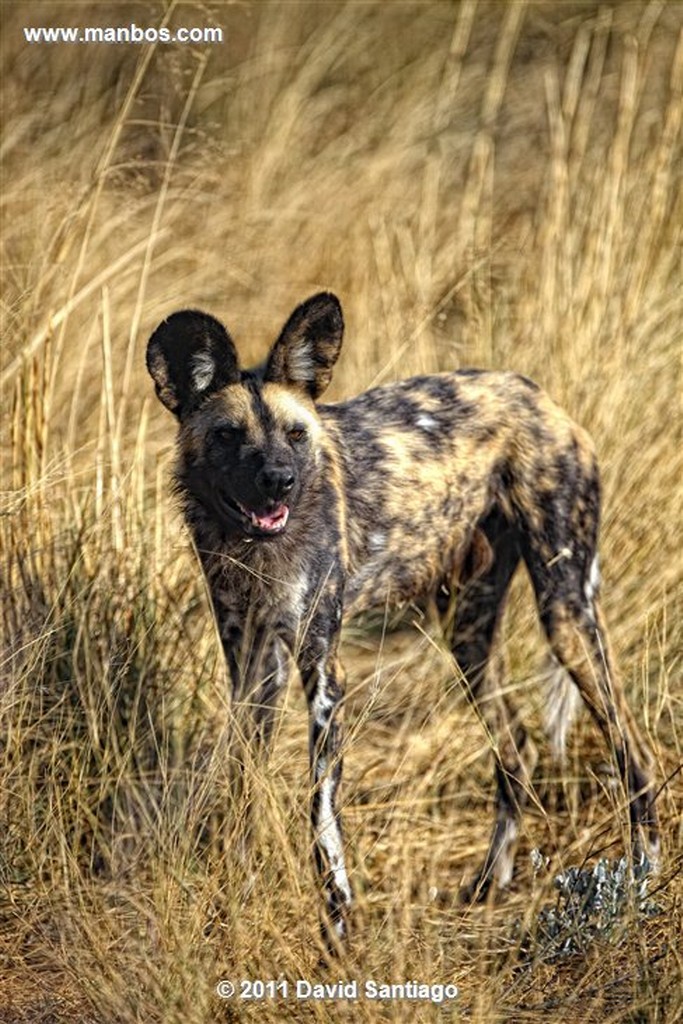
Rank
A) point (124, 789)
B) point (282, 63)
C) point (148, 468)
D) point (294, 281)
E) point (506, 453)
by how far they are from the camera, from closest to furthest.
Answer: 1. point (124, 789)
2. point (506, 453)
3. point (148, 468)
4. point (294, 281)
5. point (282, 63)

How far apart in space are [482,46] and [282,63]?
3.26 feet

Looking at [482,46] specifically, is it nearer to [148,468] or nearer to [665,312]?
[665,312]

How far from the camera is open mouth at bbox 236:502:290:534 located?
126 inches

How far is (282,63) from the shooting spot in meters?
6.39

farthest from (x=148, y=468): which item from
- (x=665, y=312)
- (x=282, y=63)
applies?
(x=282, y=63)

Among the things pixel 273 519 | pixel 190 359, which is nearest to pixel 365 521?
pixel 273 519

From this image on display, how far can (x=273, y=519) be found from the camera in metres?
3.21

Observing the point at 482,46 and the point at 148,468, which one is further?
the point at 482,46

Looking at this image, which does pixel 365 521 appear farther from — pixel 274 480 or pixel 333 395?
pixel 333 395

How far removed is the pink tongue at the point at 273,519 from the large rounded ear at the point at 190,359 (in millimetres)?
278

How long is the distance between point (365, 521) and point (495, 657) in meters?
0.57

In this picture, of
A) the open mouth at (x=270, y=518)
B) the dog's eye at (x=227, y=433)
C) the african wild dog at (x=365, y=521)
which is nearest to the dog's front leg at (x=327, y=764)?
the african wild dog at (x=365, y=521)

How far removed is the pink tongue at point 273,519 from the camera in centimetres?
320

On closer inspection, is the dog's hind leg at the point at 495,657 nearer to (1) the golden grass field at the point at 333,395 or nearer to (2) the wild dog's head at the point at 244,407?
(1) the golden grass field at the point at 333,395
